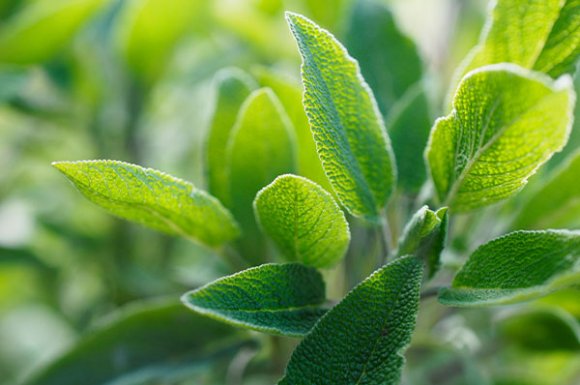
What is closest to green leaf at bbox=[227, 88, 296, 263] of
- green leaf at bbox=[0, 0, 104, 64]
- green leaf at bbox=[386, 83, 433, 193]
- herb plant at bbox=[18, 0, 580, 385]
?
herb plant at bbox=[18, 0, 580, 385]

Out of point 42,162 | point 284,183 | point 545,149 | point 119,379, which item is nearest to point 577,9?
point 545,149

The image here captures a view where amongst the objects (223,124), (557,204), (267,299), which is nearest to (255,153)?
(223,124)

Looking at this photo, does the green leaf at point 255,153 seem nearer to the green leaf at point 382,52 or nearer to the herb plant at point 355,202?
the herb plant at point 355,202

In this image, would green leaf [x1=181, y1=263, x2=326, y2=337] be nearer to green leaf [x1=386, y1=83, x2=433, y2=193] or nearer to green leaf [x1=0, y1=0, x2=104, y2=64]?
green leaf [x1=386, y1=83, x2=433, y2=193]

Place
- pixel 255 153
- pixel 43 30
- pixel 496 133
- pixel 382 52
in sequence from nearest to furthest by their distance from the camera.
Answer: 1. pixel 496 133
2. pixel 255 153
3. pixel 382 52
4. pixel 43 30

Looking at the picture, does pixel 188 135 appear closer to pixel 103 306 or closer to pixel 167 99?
pixel 167 99

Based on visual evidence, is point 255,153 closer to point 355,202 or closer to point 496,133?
point 355,202

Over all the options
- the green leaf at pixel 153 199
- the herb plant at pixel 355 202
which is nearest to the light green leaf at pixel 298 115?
the herb plant at pixel 355 202
